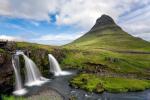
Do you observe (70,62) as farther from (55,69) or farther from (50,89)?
(50,89)

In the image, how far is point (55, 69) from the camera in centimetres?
13675

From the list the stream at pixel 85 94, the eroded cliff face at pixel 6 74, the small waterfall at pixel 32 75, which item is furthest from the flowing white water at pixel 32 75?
the eroded cliff face at pixel 6 74

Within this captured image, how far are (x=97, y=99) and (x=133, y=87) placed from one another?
2784cm

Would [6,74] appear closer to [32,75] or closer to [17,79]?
[17,79]

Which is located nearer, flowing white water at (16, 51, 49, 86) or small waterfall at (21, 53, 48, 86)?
flowing white water at (16, 51, 49, 86)

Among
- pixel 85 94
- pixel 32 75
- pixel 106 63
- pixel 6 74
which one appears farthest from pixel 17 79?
pixel 106 63

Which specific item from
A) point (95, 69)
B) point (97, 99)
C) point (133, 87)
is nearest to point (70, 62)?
point (95, 69)

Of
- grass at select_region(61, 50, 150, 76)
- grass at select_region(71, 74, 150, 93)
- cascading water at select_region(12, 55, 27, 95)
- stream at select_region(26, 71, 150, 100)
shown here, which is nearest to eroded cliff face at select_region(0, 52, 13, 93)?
cascading water at select_region(12, 55, 27, 95)

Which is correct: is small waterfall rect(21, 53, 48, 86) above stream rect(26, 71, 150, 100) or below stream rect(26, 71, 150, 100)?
above

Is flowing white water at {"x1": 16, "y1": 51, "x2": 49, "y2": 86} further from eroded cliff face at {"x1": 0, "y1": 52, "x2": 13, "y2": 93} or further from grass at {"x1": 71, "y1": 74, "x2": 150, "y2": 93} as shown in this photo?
grass at {"x1": 71, "y1": 74, "x2": 150, "y2": 93}

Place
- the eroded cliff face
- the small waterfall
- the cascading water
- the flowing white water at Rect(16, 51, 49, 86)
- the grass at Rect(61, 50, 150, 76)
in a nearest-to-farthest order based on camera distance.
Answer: the eroded cliff face, the cascading water, the flowing white water at Rect(16, 51, 49, 86), the small waterfall, the grass at Rect(61, 50, 150, 76)

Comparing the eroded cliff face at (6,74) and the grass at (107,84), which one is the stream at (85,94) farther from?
the eroded cliff face at (6,74)

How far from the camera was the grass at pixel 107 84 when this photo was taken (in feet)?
332

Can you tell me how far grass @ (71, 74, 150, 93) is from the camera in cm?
10109
